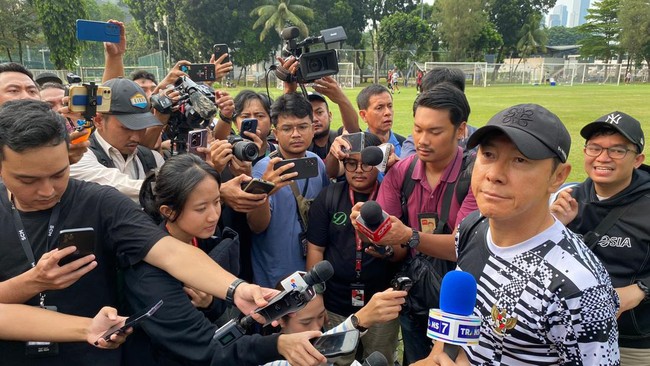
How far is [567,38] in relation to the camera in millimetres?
116562

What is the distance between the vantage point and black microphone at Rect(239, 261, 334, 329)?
1.94 metres

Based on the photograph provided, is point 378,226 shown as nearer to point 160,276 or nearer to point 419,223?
point 419,223

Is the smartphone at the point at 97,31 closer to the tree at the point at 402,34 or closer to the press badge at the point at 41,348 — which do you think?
the press badge at the point at 41,348

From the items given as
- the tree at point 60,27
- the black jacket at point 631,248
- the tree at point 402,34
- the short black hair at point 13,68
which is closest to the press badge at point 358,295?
the black jacket at point 631,248

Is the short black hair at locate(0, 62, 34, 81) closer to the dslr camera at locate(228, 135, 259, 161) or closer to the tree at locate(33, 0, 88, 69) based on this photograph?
the dslr camera at locate(228, 135, 259, 161)

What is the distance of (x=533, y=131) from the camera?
5.62 feet

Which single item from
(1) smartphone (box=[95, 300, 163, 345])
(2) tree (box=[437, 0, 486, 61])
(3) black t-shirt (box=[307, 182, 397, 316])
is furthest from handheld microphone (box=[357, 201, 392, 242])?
(2) tree (box=[437, 0, 486, 61])

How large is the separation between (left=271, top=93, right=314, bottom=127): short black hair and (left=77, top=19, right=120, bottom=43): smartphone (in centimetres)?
155

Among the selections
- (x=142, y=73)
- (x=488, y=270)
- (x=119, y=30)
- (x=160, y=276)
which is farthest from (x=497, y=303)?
(x=142, y=73)

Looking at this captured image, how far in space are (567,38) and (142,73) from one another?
131m

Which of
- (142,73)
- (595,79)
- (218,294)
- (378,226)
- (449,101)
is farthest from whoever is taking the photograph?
(595,79)

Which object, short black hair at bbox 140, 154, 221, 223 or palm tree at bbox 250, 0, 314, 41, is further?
palm tree at bbox 250, 0, 314, 41

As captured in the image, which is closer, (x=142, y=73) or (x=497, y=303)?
(x=497, y=303)

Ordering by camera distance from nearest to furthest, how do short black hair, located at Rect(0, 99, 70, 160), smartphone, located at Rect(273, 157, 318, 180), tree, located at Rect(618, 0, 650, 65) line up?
short black hair, located at Rect(0, 99, 70, 160) → smartphone, located at Rect(273, 157, 318, 180) → tree, located at Rect(618, 0, 650, 65)
